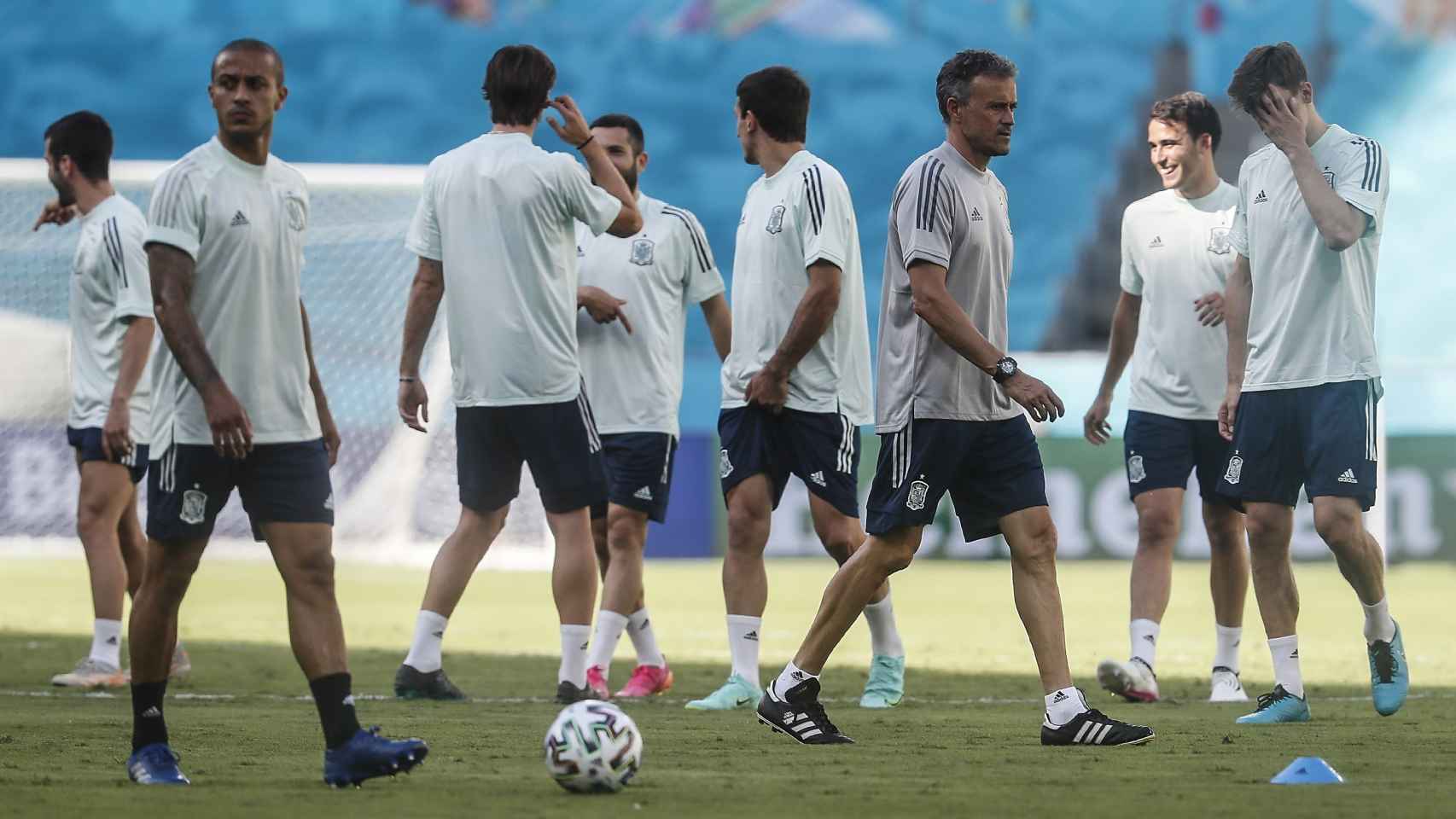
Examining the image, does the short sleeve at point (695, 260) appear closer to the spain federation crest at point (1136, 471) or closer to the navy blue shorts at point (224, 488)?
the spain federation crest at point (1136, 471)

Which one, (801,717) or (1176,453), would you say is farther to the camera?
(1176,453)

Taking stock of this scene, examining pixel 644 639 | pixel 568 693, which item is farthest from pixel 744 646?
pixel 644 639

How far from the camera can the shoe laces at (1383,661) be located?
7098 millimetres

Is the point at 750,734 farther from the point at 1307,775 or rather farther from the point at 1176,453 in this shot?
the point at 1176,453

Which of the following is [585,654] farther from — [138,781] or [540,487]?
[138,781]

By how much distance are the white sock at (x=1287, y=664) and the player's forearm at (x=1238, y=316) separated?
3.16ft

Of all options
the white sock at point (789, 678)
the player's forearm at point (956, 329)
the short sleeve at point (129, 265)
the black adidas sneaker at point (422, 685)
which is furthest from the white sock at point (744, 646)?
the short sleeve at point (129, 265)

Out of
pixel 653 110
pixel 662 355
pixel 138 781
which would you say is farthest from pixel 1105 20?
pixel 138 781

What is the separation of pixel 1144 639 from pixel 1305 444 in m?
1.49

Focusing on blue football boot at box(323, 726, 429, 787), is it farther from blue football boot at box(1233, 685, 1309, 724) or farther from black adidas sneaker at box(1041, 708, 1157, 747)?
blue football boot at box(1233, 685, 1309, 724)

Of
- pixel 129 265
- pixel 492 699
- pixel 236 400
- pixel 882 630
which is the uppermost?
pixel 129 265

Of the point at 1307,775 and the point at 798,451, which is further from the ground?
the point at 798,451

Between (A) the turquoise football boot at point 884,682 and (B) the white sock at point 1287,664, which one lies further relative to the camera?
(A) the turquoise football boot at point 884,682

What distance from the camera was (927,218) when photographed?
20.6 feet
